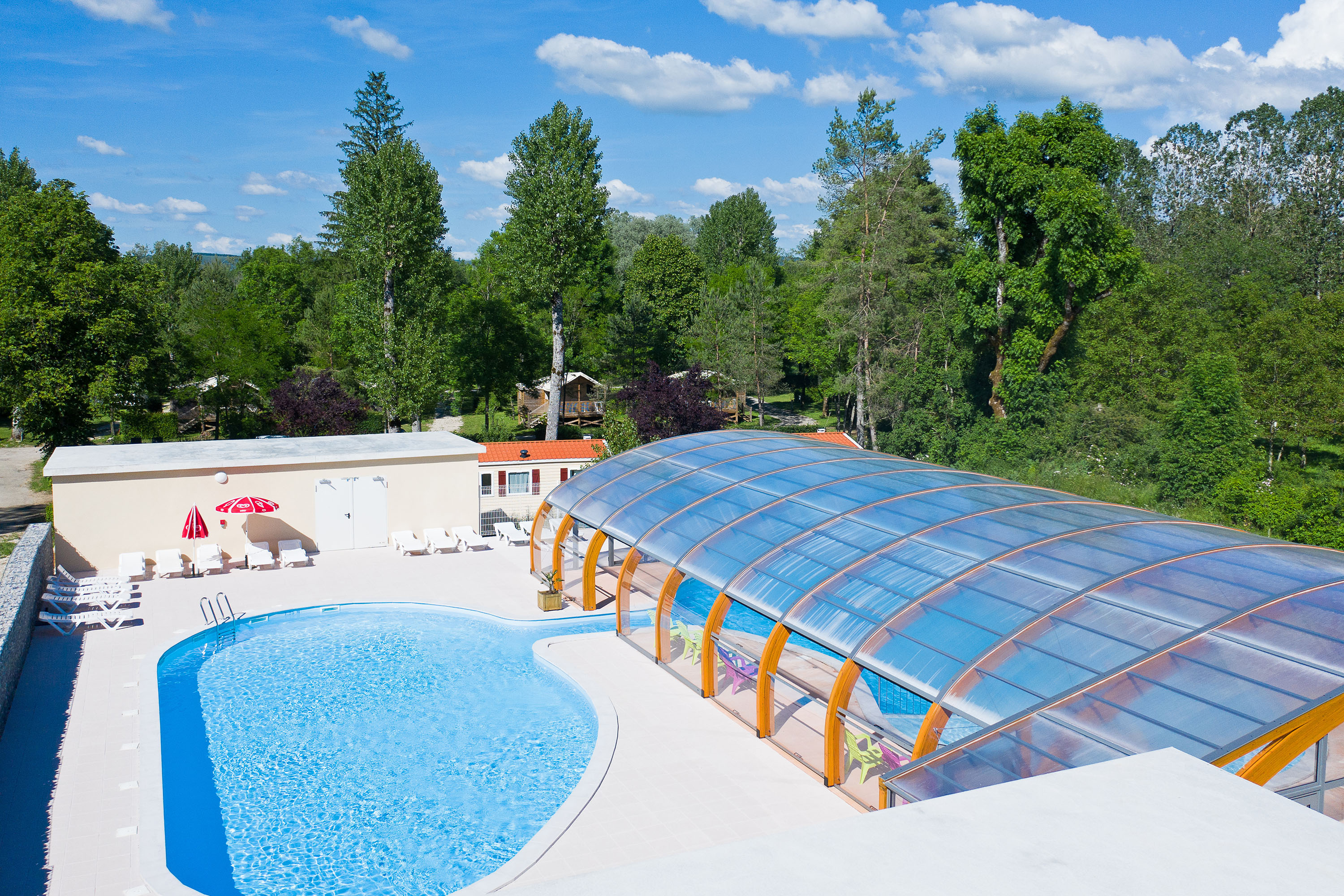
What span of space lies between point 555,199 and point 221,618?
76.0ft

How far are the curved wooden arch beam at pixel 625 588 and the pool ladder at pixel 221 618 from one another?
301 inches

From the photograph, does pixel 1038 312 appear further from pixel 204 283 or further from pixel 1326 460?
pixel 204 283

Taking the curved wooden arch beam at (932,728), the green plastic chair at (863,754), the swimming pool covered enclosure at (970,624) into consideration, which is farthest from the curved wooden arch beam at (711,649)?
the curved wooden arch beam at (932,728)

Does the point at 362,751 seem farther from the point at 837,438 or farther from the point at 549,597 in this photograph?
the point at 837,438

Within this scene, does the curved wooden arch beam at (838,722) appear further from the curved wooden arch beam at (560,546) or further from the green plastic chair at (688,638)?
the curved wooden arch beam at (560,546)

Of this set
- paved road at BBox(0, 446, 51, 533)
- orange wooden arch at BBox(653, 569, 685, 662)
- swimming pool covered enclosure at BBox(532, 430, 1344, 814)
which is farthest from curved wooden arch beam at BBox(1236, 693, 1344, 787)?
paved road at BBox(0, 446, 51, 533)

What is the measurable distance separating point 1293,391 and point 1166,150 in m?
41.7

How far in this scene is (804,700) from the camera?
12.1 metres

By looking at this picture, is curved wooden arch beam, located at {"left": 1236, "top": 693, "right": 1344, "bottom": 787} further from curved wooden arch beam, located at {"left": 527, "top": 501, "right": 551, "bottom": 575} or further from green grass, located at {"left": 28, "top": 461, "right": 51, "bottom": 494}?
green grass, located at {"left": 28, "top": 461, "right": 51, "bottom": 494}

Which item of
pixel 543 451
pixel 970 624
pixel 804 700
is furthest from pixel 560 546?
pixel 543 451

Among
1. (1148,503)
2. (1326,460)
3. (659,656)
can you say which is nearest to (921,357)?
(1148,503)

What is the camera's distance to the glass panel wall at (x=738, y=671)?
12.7 meters

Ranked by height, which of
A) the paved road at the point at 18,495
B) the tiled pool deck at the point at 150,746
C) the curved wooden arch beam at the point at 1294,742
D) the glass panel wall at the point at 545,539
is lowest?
the tiled pool deck at the point at 150,746

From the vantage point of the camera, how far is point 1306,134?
60.1 meters
